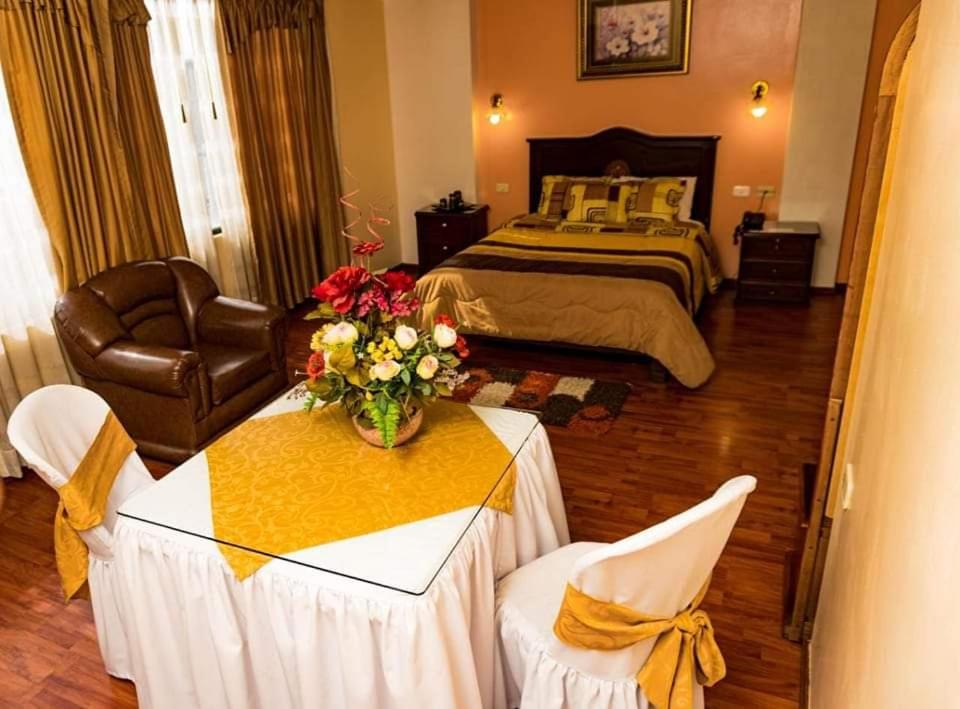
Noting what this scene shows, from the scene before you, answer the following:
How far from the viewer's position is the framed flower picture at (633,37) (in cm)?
525

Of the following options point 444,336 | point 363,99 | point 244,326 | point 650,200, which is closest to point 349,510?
point 444,336

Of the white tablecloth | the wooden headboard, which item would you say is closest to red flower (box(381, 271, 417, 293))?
the white tablecloth

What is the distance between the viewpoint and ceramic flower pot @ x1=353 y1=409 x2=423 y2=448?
6.48 feet

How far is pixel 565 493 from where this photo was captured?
2.96 metres

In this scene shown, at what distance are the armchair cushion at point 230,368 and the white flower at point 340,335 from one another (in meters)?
1.72

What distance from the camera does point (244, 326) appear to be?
3.65 m

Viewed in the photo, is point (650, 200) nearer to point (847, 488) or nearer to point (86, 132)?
point (86, 132)

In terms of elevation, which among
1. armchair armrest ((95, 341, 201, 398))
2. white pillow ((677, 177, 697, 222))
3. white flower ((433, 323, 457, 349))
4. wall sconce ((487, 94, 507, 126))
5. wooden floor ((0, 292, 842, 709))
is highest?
wall sconce ((487, 94, 507, 126))

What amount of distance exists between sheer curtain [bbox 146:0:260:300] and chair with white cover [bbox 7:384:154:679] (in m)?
2.64

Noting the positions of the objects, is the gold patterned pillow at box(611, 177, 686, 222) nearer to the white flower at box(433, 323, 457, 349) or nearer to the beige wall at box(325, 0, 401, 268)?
the beige wall at box(325, 0, 401, 268)

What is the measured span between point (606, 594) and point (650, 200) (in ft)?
14.3

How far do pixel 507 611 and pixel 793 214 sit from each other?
468cm

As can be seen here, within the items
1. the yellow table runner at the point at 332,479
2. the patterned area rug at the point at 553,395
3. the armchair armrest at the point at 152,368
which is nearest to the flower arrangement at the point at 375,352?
the yellow table runner at the point at 332,479

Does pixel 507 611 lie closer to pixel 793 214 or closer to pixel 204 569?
pixel 204 569
